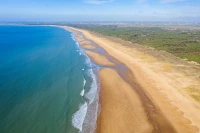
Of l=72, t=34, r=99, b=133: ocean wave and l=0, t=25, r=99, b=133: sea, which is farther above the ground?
l=0, t=25, r=99, b=133: sea

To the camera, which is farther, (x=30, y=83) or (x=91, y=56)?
(x=91, y=56)

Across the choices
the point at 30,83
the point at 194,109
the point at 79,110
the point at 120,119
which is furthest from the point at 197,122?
the point at 30,83

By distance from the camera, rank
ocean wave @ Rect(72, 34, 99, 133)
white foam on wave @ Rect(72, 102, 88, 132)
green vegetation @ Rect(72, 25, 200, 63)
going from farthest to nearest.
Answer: green vegetation @ Rect(72, 25, 200, 63) → white foam on wave @ Rect(72, 102, 88, 132) → ocean wave @ Rect(72, 34, 99, 133)

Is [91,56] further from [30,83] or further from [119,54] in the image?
[30,83]

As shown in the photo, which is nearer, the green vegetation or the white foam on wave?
the white foam on wave

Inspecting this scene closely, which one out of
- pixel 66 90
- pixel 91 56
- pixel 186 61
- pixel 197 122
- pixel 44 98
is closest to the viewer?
pixel 197 122

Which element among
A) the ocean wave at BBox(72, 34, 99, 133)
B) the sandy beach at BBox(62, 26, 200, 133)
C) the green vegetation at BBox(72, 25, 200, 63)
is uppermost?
the green vegetation at BBox(72, 25, 200, 63)

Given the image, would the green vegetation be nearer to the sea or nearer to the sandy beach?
the sandy beach

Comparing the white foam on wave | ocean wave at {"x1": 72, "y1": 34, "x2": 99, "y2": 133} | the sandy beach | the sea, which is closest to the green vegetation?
the sandy beach
